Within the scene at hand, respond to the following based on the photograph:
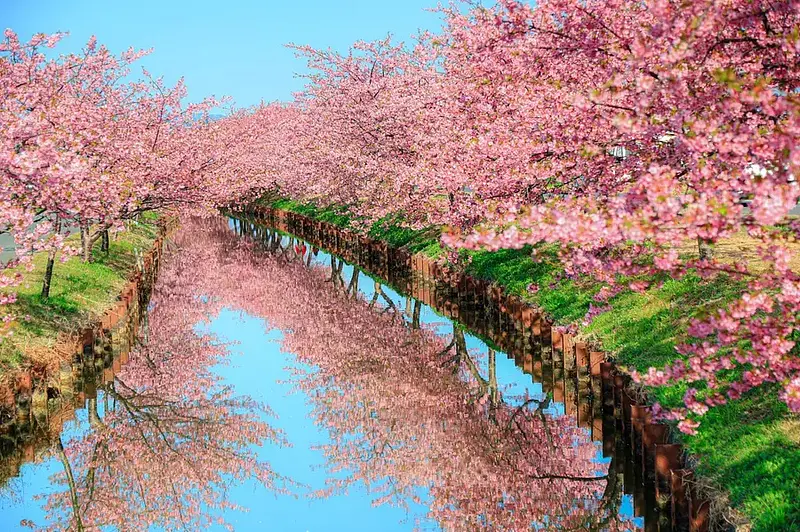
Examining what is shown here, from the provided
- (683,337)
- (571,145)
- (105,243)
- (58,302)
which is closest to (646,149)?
(571,145)

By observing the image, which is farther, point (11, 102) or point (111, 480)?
point (11, 102)

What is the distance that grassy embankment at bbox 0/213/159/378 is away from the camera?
643 inches

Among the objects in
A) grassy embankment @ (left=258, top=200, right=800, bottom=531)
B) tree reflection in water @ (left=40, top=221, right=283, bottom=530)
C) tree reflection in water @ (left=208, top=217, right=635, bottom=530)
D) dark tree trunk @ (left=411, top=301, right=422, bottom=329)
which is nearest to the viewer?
grassy embankment @ (left=258, top=200, right=800, bottom=531)

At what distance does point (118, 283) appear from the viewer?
87.9ft

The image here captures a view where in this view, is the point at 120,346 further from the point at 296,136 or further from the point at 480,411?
the point at 296,136

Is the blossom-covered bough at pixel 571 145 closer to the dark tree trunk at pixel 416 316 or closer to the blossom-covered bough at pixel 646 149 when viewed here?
the blossom-covered bough at pixel 646 149

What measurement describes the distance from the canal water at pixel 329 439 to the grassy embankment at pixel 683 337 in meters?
1.60

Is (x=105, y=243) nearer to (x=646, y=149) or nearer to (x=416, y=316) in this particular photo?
(x=416, y=316)

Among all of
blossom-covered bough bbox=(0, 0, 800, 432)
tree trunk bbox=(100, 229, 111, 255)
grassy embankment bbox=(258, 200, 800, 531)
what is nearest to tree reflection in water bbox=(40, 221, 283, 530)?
blossom-covered bough bbox=(0, 0, 800, 432)

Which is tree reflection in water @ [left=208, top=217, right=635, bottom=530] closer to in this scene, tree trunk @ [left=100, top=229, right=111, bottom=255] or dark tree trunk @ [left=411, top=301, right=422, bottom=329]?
dark tree trunk @ [left=411, top=301, right=422, bottom=329]

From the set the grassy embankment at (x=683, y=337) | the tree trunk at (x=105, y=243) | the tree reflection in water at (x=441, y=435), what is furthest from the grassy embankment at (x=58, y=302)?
the grassy embankment at (x=683, y=337)

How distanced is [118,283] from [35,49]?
884cm

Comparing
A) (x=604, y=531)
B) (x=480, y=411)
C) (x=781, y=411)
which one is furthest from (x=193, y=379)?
(x=781, y=411)

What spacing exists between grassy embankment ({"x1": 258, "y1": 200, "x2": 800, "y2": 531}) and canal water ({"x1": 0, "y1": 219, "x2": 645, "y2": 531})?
160 cm
